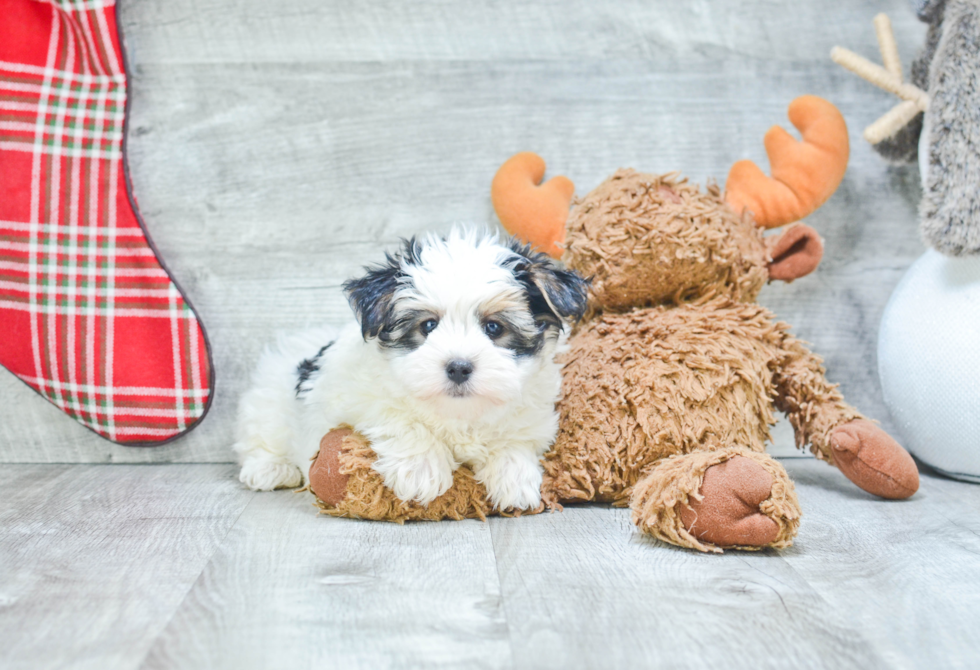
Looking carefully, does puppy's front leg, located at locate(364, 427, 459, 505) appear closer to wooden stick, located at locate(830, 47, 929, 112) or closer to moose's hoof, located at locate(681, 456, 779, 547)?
moose's hoof, located at locate(681, 456, 779, 547)

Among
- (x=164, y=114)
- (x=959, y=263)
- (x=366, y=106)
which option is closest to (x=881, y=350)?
(x=959, y=263)

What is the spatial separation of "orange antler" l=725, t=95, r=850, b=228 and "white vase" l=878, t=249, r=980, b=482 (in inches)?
15.1

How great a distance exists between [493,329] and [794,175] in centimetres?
101

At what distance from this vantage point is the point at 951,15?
199 cm

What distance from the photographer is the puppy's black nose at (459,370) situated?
155 cm

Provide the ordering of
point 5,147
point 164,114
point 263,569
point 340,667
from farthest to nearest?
point 164,114, point 5,147, point 263,569, point 340,667

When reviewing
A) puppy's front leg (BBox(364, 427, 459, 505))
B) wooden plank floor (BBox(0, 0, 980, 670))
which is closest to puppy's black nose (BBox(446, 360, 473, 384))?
puppy's front leg (BBox(364, 427, 459, 505))

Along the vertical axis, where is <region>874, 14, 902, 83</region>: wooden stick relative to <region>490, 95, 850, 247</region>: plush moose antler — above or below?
above

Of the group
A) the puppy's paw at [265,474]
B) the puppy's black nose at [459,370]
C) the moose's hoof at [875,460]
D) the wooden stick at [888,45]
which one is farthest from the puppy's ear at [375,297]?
the wooden stick at [888,45]

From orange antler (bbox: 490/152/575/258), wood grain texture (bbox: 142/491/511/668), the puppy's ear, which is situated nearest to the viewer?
wood grain texture (bbox: 142/491/511/668)

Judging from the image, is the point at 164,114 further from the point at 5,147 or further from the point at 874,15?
the point at 874,15

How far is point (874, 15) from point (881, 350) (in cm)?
108

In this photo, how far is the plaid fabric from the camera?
7.16 ft

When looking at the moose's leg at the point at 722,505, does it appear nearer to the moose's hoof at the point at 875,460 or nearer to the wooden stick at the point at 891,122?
the moose's hoof at the point at 875,460
